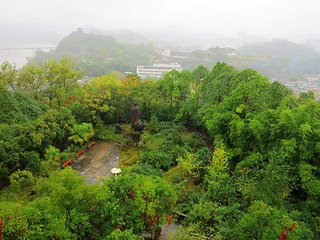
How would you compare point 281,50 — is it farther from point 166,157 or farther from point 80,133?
point 80,133

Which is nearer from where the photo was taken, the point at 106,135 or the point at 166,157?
the point at 166,157

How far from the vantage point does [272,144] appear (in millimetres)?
14273

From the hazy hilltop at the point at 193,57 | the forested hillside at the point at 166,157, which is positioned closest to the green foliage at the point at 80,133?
the forested hillside at the point at 166,157

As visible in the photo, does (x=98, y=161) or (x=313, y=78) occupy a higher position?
(x=98, y=161)

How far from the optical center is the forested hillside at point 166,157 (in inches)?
388

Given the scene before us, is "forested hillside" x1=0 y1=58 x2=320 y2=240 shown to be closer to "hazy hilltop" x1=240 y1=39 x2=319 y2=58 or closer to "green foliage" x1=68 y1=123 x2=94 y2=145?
"green foliage" x1=68 y1=123 x2=94 y2=145

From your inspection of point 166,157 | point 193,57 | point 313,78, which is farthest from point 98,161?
point 193,57

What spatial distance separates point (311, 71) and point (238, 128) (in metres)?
67.0

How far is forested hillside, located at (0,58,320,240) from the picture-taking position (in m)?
9.87

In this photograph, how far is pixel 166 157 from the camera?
59.4ft

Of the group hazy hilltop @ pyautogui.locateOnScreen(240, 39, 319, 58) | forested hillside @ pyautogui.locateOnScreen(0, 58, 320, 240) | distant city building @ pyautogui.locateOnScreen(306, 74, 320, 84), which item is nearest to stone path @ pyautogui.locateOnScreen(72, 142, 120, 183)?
forested hillside @ pyautogui.locateOnScreen(0, 58, 320, 240)

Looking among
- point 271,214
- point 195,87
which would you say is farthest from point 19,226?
point 195,87

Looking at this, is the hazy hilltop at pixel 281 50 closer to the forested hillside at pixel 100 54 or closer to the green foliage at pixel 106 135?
the forested hillside at pixel 100 54

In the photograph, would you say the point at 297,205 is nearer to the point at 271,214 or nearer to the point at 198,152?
the point at 271,214
